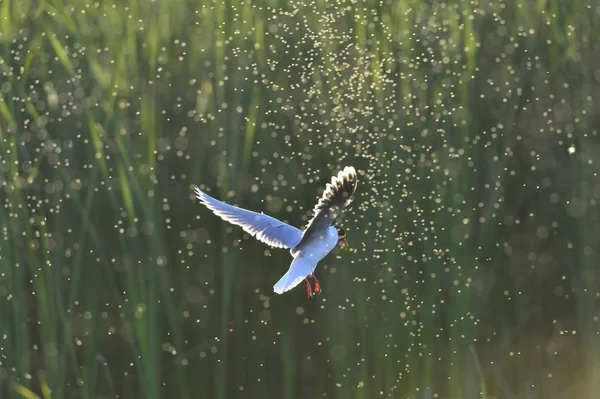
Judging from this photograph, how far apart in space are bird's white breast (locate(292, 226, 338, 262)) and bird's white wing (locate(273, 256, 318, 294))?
11 mm

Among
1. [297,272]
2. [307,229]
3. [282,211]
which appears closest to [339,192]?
[307,229]

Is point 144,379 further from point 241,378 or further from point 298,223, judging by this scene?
point 298,223

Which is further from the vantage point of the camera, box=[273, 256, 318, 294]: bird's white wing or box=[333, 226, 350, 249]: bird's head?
box=[333, 226, 350, 249]: bird's head

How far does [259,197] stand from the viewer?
6.96 feet

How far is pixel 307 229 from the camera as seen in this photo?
1695 mm

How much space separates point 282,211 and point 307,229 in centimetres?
41

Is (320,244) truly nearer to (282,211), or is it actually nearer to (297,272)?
(297,272)

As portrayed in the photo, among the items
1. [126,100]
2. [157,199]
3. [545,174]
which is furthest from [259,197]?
[545,174]

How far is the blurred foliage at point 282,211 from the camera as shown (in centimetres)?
210

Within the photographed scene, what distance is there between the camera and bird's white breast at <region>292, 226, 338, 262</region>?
1.73 metres

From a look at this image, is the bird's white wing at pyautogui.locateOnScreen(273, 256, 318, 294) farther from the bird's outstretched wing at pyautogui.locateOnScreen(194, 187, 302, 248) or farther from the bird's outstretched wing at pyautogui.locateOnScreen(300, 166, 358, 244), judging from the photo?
the bird's outstretched wing at pyautogui.locateOnScreen(300, 166, 358, 244)

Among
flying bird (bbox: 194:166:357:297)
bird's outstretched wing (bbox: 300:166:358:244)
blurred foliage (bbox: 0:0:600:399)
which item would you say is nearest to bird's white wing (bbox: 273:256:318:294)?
flying bird (bbox: 194:166:357:297)

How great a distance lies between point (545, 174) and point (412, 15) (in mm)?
555

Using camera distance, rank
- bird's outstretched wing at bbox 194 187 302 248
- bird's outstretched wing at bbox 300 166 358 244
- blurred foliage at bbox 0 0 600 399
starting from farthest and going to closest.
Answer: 1. blurred foliage at bbox 0 0 600 399
2. bird's outstretched wing at bbox 194 187 302 248
3. bird's outstretched wing at bbox 300 166 358 244
